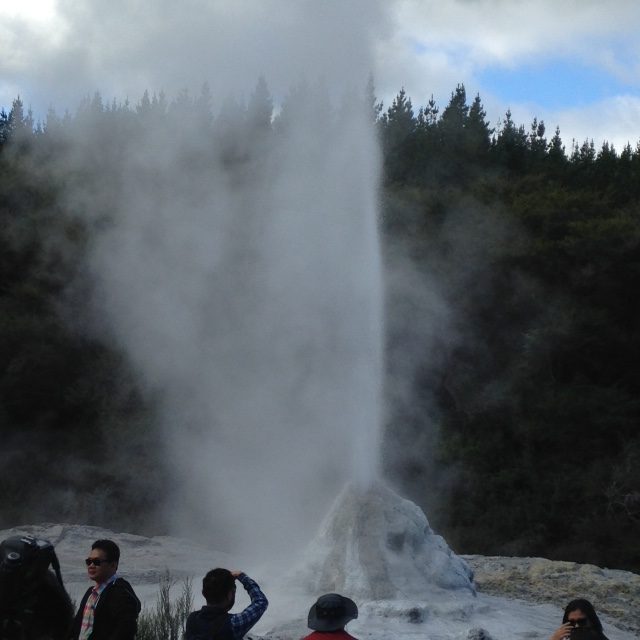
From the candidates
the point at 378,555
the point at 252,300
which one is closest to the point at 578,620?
the point at 378,555

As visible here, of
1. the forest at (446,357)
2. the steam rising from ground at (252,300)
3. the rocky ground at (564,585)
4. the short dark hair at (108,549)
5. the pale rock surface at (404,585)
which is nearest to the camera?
the short dark hair at (108,549)

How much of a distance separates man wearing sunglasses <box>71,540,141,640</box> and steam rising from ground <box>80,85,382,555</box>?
463 cm

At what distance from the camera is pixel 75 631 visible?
94.3 inches

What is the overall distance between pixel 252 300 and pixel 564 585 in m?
5.88

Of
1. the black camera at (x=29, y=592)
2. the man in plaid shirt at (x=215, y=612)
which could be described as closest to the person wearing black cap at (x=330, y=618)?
the man in plaid shirt at (x=215, y=612)

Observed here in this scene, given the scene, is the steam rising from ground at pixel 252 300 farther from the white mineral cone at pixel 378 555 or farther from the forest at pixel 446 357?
the white mineral cone at pixel 378 555

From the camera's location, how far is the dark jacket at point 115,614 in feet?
7.56

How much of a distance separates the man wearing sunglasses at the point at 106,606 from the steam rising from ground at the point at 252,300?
15.2ft

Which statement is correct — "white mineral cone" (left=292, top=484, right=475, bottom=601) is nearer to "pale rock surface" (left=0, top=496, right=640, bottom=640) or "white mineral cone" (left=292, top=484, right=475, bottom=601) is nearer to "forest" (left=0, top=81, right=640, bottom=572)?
"pale rock surface" (left=0, top=496, right=640, bottom=640)

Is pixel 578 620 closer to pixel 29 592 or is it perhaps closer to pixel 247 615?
pixel 247 615

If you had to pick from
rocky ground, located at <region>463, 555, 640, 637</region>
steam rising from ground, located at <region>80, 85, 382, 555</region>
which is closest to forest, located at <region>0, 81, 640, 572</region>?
steam rising from ground, located at <region>80, 85, 382, 555</region>

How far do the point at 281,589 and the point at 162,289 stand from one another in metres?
6.80

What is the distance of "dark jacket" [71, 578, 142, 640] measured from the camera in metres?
2.30

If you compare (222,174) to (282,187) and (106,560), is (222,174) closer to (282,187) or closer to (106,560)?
(282,187)
